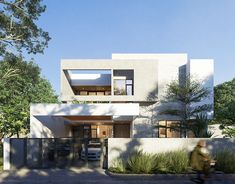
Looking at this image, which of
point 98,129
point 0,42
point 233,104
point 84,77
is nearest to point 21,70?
point 0,42

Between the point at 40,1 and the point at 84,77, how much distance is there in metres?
14.5

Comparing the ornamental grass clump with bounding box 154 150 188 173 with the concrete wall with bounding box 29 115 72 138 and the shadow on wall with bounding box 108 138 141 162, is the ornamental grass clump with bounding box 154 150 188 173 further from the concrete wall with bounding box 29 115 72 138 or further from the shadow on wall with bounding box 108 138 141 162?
the concrete wall with bounding box 29 115 72 138

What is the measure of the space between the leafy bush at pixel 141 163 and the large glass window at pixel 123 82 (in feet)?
57.1

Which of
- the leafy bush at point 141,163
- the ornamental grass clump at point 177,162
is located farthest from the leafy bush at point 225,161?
the leafy bush at point 141,163

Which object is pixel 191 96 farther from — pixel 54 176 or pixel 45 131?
pixel 54 176

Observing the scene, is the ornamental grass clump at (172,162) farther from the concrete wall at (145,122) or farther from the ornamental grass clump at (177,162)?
the concrete wall at (145,122)

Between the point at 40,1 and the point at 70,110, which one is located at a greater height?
the point at 40,1

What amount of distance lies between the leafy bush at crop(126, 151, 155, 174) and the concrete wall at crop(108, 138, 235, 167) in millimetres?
840

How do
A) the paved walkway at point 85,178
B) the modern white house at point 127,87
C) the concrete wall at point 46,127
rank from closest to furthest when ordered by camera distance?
the paved walkway at point 85,178
the concrete wall at point 46,127
the modern white house at point 127,87

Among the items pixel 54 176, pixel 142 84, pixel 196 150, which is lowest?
pixel 54 176

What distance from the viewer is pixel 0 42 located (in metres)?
21.7

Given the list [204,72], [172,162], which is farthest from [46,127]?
[204,72]

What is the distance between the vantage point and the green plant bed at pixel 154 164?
12.9 meters

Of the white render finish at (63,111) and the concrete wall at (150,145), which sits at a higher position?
the white render finish at (63,111)
